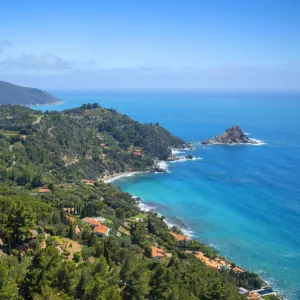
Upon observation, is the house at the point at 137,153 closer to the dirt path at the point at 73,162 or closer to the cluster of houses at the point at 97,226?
the dirt path at the point at 73,162

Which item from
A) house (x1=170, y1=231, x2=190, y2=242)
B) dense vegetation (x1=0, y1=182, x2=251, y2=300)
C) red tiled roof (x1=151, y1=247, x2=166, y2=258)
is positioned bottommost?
house (x1=170, y1=231, x2=190, y2=242)

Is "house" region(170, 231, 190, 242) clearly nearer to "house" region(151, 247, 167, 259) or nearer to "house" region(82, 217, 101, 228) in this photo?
"house" region(151, 247, 167, 259)

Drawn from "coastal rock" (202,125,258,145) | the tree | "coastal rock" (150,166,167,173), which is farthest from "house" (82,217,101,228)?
"coastal rock" (202,125,258,145)

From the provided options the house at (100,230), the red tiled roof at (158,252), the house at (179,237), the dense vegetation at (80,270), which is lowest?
the house at (179,237)

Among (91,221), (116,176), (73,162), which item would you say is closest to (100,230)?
(91,221)

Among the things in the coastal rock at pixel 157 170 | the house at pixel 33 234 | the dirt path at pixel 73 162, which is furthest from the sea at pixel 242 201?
the house at pixel 33 234

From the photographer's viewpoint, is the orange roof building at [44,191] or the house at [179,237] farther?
the orange roof building at [44,191]

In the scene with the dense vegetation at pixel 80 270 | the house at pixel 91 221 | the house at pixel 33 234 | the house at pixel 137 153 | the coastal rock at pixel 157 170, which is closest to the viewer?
the dense vegetation at pixel 80 270

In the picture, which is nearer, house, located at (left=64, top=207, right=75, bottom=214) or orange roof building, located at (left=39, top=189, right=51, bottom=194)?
house, located at (left=64, top=207, right=75, bottom=214)
